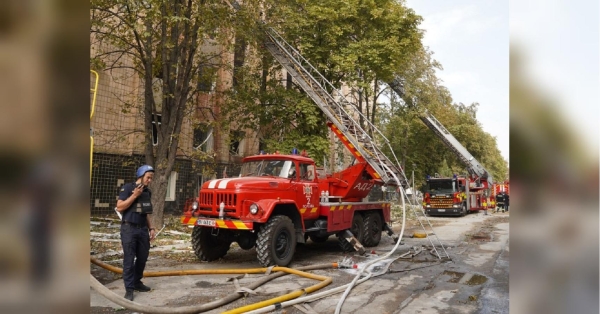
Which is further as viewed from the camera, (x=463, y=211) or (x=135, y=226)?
(x=463, y=211)

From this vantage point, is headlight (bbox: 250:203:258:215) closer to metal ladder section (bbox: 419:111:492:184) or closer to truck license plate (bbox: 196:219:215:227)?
truck license plate (bbox: 196:219:215:227)

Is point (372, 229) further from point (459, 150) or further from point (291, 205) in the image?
point (459, 150)

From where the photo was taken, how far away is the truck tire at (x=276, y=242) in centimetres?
761

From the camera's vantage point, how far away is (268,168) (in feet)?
30.3

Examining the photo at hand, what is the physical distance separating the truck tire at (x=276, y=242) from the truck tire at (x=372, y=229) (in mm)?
3466

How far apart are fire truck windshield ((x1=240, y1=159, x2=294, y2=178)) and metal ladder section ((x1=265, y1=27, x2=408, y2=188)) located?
2.57 metres

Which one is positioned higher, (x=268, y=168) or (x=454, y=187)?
(x=268, y=168)

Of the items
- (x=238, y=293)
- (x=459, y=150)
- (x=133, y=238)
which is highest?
(x=459, y=150)

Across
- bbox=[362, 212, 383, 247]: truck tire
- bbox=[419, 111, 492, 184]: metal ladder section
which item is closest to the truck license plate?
bbox=[362, 212, 383, 247]: truck tire

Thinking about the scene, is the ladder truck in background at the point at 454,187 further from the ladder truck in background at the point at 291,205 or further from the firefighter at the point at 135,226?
the firefighter at the point at 135,226

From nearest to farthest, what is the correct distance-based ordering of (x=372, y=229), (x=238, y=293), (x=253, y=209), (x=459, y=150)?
(x=238, y=293), (x=253, y=209), (x=372, y=229), (x=459, y=150)

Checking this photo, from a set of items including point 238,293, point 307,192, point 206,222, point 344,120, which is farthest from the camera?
point 344,120

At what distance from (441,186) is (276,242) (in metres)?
18.7

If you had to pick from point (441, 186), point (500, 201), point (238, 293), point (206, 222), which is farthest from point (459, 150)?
point (238, 293)
